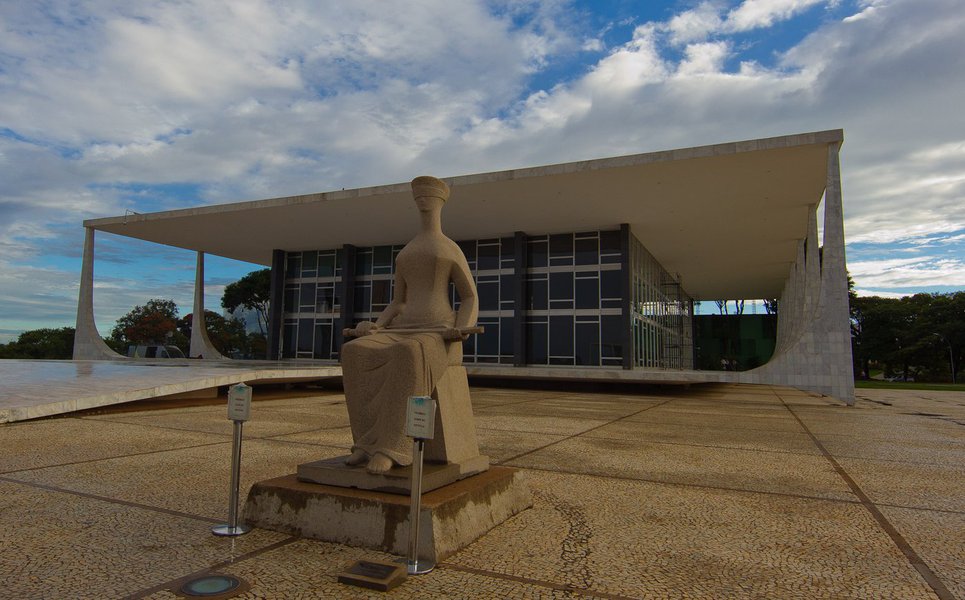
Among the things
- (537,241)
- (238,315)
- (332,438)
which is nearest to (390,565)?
(332,438)

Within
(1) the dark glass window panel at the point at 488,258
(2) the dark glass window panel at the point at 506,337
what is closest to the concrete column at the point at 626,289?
(2) the dark glass window panel at the point at 506,337

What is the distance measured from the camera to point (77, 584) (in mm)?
3012

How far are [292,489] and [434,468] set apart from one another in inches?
39.4

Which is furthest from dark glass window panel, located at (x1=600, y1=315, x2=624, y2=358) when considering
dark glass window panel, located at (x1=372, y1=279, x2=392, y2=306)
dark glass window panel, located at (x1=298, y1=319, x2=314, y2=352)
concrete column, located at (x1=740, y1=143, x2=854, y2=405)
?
dark glass window panel, located at (x1=298, y1=319, x2=314, y2=352)

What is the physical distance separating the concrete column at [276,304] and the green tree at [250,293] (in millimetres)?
18912

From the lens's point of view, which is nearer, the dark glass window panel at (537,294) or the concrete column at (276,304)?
the dark glass window panel at (537,294)

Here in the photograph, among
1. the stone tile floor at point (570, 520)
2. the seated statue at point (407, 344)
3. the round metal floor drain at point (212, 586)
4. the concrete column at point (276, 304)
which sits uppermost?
the concrete column at point (276, 304)

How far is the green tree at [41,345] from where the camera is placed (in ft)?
152

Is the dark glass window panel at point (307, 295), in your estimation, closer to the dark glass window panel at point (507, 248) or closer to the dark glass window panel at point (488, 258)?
the dark glass window panel at point (488, 258)

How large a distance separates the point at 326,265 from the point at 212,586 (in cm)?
2979

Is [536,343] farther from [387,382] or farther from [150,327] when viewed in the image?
[150,327]

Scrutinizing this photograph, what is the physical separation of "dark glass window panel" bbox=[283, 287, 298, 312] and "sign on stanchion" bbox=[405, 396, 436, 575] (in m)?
30.6

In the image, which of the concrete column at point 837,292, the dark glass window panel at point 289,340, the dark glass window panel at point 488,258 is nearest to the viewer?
the concrete column at point 837,292

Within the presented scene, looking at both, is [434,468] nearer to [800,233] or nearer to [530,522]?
[530,522]
